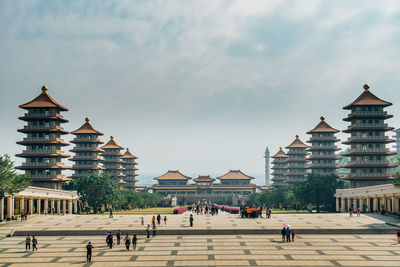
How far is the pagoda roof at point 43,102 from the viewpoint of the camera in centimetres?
8794

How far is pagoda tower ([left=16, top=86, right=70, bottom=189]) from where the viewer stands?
8625 centimetres

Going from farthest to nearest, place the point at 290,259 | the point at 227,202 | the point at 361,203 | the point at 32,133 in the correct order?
the point at 227,202, the point at 32,133, the point at 361,203, the point at 290,259

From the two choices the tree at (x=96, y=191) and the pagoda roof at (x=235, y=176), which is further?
the pagoda roof at (x=235, y=176)

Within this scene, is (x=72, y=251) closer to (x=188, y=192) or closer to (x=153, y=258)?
(x=153, y=258)

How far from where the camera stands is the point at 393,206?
6356 cm

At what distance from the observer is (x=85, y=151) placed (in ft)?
351

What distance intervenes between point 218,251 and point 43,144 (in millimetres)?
60297

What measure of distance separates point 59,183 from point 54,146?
7644mm

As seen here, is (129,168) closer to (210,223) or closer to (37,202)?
(37,202)

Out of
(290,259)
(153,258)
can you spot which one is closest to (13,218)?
(153,258)

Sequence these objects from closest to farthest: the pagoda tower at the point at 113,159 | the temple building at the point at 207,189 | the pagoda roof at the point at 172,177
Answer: the pagoda tower at the point at 113,159 → the temple building at the point at 207,189 → the pagoda roof at the point at 172,177

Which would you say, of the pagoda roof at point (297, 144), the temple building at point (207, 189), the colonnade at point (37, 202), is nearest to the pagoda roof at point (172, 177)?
the temple building at point (207, 189)

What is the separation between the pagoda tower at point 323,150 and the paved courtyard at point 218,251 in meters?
65.8

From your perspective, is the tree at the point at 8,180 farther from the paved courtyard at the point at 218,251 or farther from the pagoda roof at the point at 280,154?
the pagoda roof at the point at 280,154
